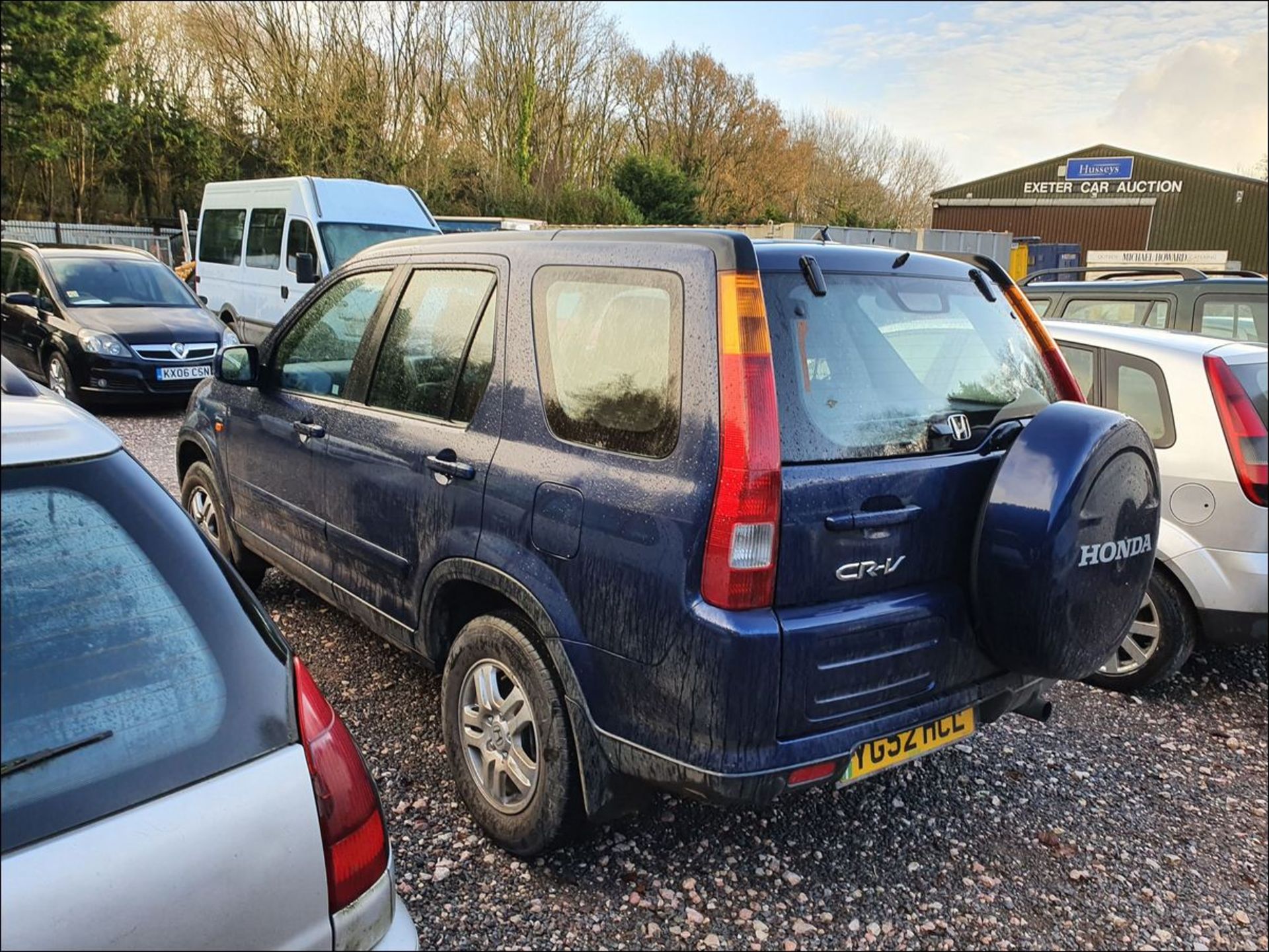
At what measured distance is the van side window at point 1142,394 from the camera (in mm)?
4285

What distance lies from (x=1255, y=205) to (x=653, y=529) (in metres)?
→ 49.6

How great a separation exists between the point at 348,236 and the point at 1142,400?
10.2 meters

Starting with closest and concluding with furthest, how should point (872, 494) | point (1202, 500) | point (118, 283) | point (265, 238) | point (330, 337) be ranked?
1. point (872, 494)
2. point (330, 337)
3. point (1202, 500)
4. point (118, 283)
5. point (265, 238)

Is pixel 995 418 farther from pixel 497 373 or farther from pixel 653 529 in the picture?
pixel 497 373

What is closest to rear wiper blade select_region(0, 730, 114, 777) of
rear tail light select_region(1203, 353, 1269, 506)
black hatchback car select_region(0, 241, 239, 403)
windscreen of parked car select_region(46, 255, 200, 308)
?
rear tail light select_region(1203, 353, 1269, 506)

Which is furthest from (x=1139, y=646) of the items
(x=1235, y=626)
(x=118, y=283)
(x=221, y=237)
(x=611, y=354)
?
(x=221, y=237)

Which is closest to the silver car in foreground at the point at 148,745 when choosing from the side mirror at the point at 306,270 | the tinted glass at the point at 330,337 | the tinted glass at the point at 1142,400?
the tinted glass at the point at 330,337

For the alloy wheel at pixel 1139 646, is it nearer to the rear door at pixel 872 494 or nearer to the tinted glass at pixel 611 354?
the rear door at pixel 872 494

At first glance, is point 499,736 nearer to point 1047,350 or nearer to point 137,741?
point 137,741

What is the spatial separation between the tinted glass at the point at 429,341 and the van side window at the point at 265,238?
32.3ft

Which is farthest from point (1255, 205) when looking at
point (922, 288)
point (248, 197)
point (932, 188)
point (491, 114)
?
point (922, 288)

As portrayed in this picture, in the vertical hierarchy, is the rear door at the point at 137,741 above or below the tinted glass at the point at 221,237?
below

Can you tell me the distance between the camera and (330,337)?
3.88 m

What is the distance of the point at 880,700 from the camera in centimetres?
245
